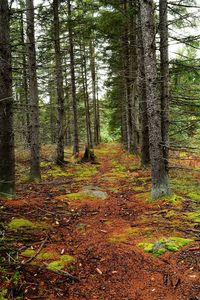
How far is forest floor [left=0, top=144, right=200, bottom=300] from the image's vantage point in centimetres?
352

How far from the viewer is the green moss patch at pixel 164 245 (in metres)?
4.44

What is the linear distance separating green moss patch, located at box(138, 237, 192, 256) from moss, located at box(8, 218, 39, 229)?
2123 millimetres

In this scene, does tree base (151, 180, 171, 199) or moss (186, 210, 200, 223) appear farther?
tree base (151, 180, 171, 199)

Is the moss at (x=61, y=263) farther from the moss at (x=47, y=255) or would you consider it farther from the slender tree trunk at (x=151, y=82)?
the slender tree trunk at (x=151, y=82)

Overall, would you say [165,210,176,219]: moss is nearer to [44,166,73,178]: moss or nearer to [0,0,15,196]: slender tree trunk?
[0,0,15,196]: slender tree trunk

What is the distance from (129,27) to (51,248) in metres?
13.1

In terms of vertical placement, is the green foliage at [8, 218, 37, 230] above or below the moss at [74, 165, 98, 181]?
above

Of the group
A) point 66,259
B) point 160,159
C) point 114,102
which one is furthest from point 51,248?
point 114,102

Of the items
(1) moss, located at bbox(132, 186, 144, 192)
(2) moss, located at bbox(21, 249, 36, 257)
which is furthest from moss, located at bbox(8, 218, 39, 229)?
(1) moss, located at bbox(132, 186, 144, 192)

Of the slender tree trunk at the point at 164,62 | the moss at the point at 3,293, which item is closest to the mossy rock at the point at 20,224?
the moss at the point at 3,293

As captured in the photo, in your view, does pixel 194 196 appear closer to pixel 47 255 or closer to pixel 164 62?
pixel 164 62

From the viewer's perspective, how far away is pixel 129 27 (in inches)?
574

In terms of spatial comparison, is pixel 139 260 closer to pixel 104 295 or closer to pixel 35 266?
pixel 104 295

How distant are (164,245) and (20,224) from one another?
2681mm
